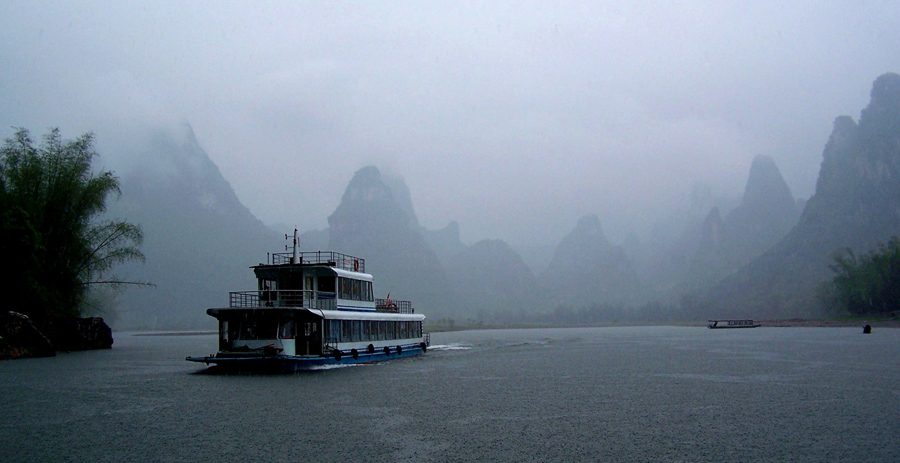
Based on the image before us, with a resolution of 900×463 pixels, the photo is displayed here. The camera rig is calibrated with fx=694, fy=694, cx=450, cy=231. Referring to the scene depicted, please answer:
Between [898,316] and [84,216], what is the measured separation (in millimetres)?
106442

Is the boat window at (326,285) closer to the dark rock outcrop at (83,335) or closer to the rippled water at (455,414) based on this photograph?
the rippled water at (455,414)

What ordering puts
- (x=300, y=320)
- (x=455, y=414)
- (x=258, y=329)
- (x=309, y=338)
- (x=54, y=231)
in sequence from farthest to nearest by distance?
1. (x=54, y=231)
2. (x=309, y=338)
3. (x=300, y=320)
4. (x=258, y=329)
5. (x=455, y=414)

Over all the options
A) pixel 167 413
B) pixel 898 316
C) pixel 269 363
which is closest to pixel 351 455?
pixel 167 413

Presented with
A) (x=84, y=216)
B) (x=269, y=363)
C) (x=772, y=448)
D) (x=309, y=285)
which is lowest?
(x=772, y=448)

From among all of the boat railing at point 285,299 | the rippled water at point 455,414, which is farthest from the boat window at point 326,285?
the rippled water at point 455,414

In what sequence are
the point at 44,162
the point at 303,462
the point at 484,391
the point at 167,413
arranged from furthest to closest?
the point at 44,162 < the point at 484,391 < the point at 167,413 < the point at 303,462

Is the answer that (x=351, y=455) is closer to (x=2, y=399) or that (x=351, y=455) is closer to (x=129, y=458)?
(x=129, y=458)

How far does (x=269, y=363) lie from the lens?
114 ft

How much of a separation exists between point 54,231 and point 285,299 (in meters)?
29.0

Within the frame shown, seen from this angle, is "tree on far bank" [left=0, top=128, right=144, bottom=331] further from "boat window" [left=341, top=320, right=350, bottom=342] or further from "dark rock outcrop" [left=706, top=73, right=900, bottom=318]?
"dark rock outcrop" [left=706, top=73, right=900, bottom=318]

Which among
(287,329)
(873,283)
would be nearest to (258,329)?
(287,329)

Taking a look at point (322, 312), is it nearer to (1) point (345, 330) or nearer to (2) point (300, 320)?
(2) point (300, 320)

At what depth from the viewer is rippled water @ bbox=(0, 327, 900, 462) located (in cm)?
1855

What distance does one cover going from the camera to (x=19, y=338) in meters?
48.0
